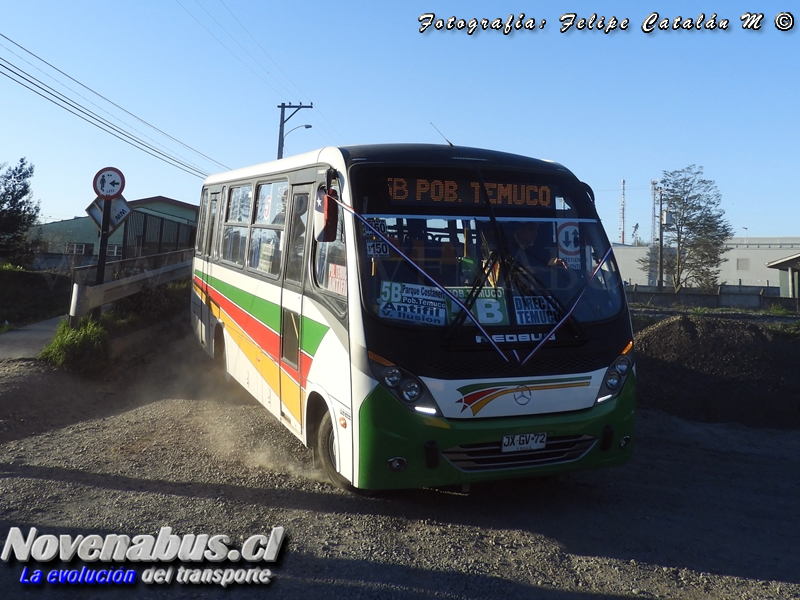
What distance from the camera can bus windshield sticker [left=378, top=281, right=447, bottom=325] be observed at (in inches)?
205

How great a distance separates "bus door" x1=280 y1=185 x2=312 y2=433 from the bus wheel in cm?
42

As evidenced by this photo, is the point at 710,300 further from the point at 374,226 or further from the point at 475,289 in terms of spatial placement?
the point at 374,226

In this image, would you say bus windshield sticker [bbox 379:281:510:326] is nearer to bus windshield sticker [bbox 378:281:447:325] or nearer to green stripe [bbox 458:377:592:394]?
bus windshield sticker [bbox 378:281:447:325]

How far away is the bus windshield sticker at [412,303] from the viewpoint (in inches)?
205

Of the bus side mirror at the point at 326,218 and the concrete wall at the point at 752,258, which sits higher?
the concrete wall at the point at 752,258

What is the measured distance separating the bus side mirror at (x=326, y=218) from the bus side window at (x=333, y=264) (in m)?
0.07

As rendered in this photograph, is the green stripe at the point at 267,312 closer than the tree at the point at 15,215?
Yes

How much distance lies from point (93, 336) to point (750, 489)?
334 inches

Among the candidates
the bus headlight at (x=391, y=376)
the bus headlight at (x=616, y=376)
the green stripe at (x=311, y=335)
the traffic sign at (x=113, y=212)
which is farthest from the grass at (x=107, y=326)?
the bus headlight at (x=616, y=376)

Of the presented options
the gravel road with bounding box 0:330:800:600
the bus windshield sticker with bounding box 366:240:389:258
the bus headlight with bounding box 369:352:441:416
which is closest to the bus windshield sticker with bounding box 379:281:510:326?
the bus windshield sticker with bounding box 366:240:389:258

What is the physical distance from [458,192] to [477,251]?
1.72 ft

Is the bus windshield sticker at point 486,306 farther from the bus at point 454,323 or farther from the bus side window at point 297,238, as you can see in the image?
the bus side window at point 297,238

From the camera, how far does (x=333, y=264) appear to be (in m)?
5.76

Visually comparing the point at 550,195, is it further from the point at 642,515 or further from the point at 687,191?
the point at 687,191
